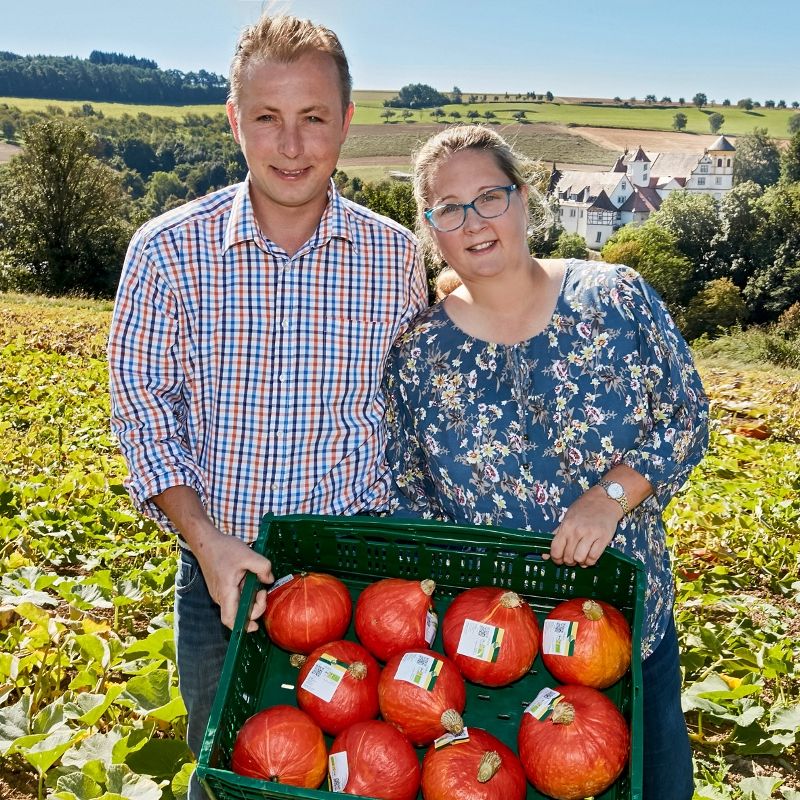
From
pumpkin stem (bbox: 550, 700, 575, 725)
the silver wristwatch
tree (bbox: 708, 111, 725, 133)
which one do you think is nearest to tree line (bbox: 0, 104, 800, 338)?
the silver wristwatch

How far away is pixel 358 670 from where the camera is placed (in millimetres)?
1468

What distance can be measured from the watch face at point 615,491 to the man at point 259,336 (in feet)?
1.90

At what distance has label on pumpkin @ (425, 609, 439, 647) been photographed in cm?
158

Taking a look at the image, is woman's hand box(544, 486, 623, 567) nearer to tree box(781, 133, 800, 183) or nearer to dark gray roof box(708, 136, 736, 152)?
tree box(781, 133, 800, 183)

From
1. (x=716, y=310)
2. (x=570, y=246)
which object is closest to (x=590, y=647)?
(x=716, y=310)

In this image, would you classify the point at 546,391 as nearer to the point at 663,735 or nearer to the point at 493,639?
the point at 493,639

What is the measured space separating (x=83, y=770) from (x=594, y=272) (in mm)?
1758

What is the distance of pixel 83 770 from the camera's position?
6.66 ft

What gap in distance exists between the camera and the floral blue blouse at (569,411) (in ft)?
6.04

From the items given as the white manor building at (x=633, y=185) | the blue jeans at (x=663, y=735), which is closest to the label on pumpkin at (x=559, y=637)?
the blue jeans at (x=663, y=735)

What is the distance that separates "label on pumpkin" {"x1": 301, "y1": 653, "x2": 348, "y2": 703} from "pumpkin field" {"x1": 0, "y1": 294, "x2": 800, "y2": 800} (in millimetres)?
660

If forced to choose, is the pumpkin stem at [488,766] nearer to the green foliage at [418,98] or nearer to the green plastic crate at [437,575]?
the green plastic crate at [437,575]

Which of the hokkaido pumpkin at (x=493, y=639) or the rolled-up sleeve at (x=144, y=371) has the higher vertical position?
the rolled-up sleeve at (x=144, y=371)

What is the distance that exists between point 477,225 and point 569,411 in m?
0.48
